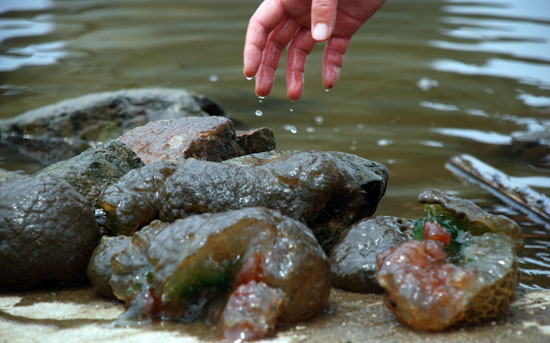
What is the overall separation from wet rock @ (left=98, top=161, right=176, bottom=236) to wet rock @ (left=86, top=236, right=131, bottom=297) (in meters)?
0.19

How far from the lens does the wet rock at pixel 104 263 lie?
2814 mm

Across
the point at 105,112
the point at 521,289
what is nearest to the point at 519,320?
the point at 521,289

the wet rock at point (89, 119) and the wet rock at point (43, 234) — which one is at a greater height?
the wet rock at point (43, 234)

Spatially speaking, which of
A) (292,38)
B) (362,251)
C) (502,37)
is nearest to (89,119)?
(292,38)

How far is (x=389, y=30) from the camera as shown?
10.6m

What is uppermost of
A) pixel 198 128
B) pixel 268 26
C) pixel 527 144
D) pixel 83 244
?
pixel 268 26

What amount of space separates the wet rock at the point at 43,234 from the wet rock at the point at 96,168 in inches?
10.1

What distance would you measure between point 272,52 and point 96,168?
1239mm

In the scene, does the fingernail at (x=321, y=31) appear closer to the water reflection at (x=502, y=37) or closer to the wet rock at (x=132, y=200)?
the wet rock at (x=132, y=200)

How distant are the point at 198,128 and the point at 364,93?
3967mm

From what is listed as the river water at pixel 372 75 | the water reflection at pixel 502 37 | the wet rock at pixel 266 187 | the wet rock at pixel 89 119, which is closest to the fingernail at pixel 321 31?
the wet rock at pixel 266 187

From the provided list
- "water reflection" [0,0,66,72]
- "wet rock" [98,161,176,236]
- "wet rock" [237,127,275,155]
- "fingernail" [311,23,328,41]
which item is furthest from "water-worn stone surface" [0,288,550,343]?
"water reflection" [0,0,66,72]

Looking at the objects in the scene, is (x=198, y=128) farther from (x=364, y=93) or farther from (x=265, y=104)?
(x=364, y=93)

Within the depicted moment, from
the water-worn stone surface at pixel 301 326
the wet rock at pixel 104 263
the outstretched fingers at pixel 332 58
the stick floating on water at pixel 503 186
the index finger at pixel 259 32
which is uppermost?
the index finger at pixel 259 32
